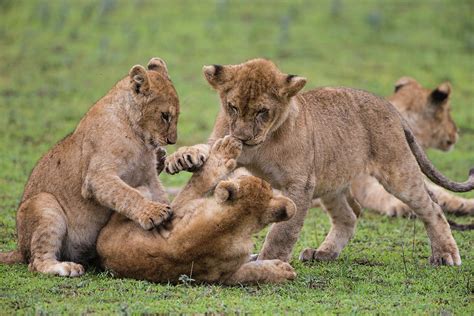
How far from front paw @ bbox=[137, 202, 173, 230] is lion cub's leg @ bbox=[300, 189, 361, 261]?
179cm

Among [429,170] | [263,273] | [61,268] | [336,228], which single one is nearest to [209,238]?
[263,273]

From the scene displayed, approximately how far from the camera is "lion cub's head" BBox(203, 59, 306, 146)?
6.60 meters

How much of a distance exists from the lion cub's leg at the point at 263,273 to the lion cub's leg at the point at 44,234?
1.02 m

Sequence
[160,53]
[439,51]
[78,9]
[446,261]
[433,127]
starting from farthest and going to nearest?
[78,9] < [439,51] < [160,53] < [433,127] < [446,261]

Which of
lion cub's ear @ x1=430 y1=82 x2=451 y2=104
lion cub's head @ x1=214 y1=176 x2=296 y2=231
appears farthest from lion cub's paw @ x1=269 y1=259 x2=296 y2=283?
lion cub's ear @ x1=430 y1=82 x2=451 y2=104

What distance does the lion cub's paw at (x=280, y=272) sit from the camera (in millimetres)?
6250

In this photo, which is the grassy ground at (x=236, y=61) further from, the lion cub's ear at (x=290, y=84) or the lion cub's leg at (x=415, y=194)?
the lion cub's ear at (x=290, y=84)

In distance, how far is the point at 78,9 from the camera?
19703mm

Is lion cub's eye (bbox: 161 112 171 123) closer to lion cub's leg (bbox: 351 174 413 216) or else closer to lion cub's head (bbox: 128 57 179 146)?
lion cub's head (bbox: 128 57 179 146)

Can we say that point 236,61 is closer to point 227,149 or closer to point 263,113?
point 263,113

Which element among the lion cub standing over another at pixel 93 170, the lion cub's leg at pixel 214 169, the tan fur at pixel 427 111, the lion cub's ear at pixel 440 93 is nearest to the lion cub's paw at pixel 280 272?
the lion cub's leg at pixel 214 169

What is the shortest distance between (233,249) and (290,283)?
2.14ft

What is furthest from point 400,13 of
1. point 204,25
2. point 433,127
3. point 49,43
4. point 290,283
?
point 290,283

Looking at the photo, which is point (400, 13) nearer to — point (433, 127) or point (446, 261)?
point (433, 127)
